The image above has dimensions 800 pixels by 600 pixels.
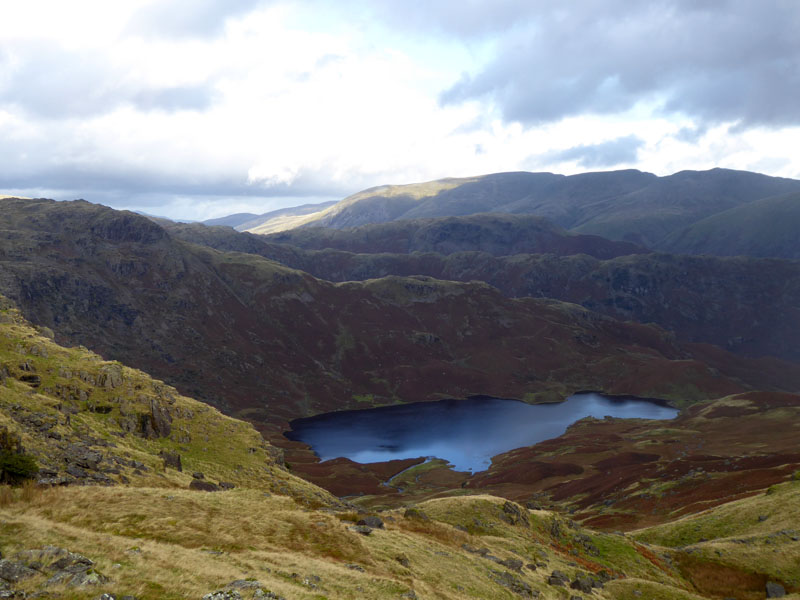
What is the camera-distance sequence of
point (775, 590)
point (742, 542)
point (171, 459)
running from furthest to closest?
point (171, 459) → point (742, 542) → point (775, 590)

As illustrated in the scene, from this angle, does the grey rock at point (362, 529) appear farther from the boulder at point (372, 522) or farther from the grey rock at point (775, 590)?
the grey rock at point (775, 590)

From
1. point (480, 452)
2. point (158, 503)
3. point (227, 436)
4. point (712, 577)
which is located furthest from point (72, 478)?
point (480, 452)

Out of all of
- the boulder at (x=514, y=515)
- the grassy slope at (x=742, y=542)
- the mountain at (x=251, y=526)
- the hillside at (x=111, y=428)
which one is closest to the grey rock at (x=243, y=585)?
the mountain at (x=251, y=526)

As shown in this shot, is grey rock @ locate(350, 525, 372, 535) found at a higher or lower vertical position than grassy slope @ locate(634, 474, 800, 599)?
higher

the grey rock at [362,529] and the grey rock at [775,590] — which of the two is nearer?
the grey rock at [362,529]

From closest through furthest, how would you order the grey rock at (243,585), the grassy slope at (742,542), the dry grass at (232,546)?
1. the grey rock at (243,585)
2. the dry grass at (232,546)
3. the grassy slope at (742,542)

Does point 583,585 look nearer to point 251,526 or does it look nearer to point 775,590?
point 775,590

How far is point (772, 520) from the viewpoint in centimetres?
5100

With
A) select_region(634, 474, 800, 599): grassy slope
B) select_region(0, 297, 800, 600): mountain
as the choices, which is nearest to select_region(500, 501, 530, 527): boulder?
select_region(0, 297, 800, 600): mountain

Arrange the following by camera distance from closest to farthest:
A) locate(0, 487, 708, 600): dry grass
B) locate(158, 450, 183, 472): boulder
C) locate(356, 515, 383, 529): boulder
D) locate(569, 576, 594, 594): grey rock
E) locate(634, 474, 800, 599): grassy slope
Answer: locate(0, 487, 708, 600): dry grass, locate(569, 576, 594, 594): grey rock, locate(356, 515, 383, 529): boulder, locate(634, 474, 800, 599): grassy slope, locate(158, 450, 183, 472): boulder

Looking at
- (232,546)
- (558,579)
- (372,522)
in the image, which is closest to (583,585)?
(558,579)

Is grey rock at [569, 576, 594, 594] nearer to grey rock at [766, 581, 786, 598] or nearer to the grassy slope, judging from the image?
the grassy slope

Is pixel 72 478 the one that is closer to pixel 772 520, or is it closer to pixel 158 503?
pixel 158 503

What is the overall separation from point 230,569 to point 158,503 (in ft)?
Answer: 33.8
